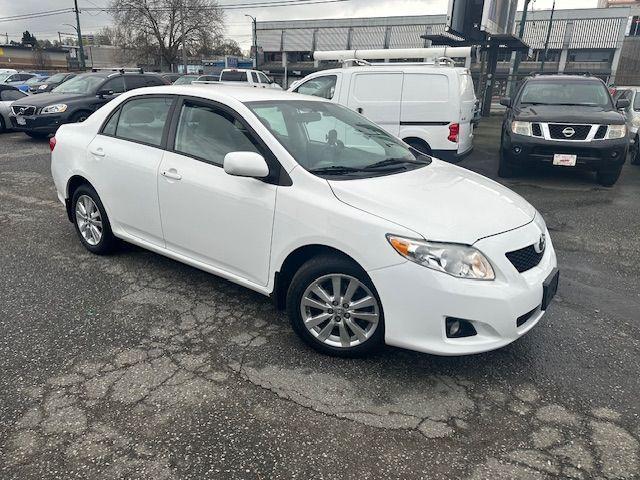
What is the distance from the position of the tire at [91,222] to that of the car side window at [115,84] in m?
8.44

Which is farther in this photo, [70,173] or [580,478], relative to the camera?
[70,173]

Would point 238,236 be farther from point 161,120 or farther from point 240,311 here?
point 161,120

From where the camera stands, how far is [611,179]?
8141 mm

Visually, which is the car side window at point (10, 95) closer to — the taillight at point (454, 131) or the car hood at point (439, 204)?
the taillight at point (454, 131)

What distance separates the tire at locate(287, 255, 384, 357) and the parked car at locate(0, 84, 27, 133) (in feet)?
43.4

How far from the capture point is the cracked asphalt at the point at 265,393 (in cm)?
227

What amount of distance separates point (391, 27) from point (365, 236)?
195 ft

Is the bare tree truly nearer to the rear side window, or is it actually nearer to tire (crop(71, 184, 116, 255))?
the rear side window

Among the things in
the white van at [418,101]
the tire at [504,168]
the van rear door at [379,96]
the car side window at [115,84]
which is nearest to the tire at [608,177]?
the tire at [504,168]

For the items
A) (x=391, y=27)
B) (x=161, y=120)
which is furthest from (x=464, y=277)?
(x=391, y=27)

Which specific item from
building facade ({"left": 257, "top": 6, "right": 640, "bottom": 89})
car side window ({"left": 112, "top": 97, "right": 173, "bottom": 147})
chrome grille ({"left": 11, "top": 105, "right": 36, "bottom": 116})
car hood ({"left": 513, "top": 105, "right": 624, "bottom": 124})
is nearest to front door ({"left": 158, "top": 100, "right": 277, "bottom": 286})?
car side window ({"left": 112, "top": 97, "right": 173, "bottom": 147})

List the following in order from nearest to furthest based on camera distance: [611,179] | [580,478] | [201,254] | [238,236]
Result: [580,478], [238,236], [201,254], [611,179]

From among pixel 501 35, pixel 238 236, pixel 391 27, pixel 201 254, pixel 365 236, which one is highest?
pixel 391 27

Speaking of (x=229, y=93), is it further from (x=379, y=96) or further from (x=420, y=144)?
(x=420, y=144)
